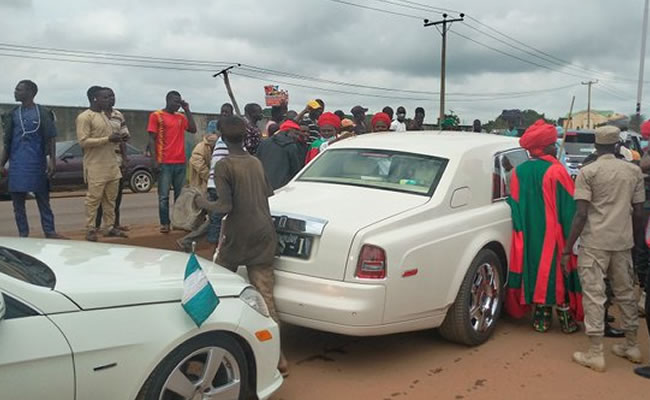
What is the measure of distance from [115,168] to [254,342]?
4.38 meters

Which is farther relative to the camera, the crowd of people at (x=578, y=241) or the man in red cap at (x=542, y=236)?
the man in red cap at (x=542, y=236)

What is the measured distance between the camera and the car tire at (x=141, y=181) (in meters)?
17.3

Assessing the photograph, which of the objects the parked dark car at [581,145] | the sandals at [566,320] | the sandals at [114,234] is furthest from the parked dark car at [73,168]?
the sandals at [566,320]

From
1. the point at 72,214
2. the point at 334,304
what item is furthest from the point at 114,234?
the point at 72,214

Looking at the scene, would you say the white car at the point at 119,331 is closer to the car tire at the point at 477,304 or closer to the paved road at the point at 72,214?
the car tire at the point at 477,304

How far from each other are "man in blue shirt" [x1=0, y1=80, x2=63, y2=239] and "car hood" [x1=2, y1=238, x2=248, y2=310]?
10.6 ft

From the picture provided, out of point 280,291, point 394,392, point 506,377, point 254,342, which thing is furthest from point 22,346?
point 506,377

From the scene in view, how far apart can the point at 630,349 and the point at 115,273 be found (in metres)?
3.84

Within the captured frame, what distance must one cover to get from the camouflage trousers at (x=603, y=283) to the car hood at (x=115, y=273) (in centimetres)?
267

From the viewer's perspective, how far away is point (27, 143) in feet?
21.0

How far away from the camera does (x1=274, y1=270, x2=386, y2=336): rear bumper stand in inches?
155

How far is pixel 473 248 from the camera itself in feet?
15.3

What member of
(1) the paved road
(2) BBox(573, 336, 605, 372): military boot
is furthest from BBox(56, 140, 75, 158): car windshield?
(2) BBox(573, 336, 605, 372): military boot

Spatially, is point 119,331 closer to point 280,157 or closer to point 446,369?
point 446,369
